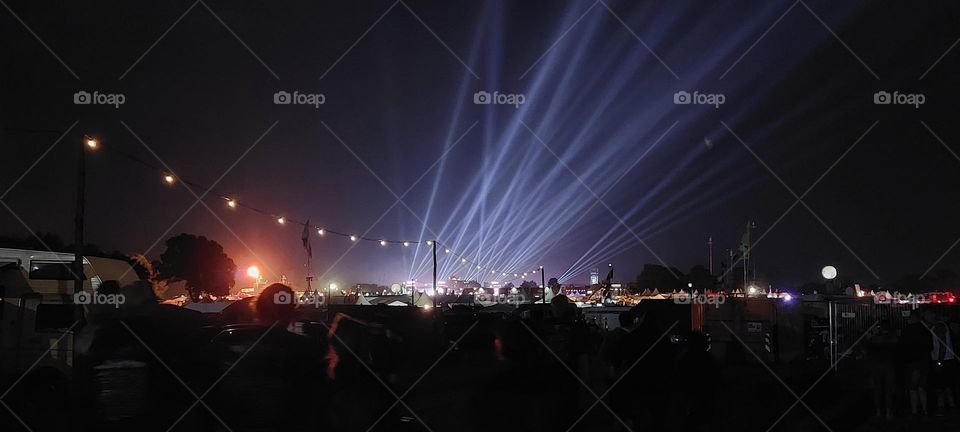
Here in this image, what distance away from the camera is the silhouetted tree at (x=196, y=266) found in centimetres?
7425

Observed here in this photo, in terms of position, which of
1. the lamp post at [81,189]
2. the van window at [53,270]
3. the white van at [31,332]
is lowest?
the white van at [31,332]

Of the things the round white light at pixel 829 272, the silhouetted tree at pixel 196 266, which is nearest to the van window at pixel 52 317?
the round white light at pixel 829 272

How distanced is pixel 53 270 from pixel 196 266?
6289cm

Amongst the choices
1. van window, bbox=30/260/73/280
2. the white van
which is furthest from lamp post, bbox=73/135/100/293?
the white van

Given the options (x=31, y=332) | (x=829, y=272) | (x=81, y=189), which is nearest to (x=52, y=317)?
(x=31, y=332)

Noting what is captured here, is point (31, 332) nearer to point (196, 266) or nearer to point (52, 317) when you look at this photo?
point (52, 317)

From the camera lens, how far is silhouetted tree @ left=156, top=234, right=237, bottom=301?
244 ft

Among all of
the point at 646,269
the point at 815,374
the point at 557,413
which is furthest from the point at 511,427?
the point at 646,269

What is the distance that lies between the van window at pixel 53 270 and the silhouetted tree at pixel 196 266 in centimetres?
6050

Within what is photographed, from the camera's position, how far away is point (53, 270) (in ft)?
52.7

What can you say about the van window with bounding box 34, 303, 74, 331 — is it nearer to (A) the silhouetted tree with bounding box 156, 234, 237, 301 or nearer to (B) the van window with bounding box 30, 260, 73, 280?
(B) the van window with bounding box 30, 260, 73, 280

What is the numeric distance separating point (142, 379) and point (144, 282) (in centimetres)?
217

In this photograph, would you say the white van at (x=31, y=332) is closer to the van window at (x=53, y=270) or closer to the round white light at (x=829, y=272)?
the van window at (x=53, y=270)

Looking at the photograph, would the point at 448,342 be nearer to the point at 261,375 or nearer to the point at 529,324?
the point at 529,324
